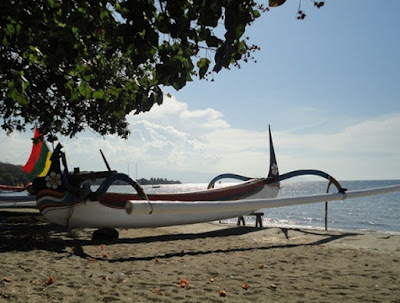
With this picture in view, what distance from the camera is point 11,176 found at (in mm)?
90625

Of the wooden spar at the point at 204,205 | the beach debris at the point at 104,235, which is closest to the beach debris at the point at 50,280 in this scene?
the wooden spar at the point at 204,205

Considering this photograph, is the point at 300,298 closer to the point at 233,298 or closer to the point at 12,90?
the point at 233,298

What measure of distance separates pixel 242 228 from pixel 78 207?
5636 millimetres

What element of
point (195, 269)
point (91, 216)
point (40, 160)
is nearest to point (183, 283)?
point (195, 269)

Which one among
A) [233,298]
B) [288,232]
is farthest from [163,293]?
[288,232]

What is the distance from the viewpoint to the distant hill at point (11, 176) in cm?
8775

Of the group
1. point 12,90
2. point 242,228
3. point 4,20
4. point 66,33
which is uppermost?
point 4,20

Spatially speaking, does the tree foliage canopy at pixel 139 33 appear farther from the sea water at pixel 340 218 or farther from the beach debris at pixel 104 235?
the sea water at pixel 340 218

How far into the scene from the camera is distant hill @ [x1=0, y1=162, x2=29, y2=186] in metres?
87.8

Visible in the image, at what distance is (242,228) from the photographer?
1177cm

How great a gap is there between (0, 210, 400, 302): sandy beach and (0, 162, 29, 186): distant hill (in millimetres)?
81738

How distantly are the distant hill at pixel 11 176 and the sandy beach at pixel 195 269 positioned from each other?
3218 inches

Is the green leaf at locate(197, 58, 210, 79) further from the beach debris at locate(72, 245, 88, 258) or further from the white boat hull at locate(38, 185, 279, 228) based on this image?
the white boat hull at locate(38, 185, 279, 228)

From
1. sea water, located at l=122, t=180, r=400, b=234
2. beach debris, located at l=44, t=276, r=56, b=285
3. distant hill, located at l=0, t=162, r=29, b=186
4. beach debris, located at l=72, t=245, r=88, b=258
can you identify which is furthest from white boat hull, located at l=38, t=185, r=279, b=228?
distant hill, located at l=0, t=162, r=29, b=186
